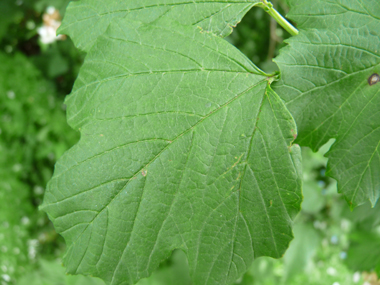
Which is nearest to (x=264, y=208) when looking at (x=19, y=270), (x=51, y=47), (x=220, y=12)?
(x=220, y=12)

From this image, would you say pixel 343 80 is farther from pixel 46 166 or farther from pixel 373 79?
pixel 46 166

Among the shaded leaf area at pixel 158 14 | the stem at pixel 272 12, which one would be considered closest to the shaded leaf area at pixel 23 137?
the shaded leaf area at pixel 158 14

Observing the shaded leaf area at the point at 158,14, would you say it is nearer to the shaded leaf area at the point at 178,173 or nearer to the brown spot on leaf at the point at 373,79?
the shaded leaf area at the point at 178,173

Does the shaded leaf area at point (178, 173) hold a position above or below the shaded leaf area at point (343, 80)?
below

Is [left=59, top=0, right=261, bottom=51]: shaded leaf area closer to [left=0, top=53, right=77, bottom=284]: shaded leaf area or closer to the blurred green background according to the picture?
the blurred green background

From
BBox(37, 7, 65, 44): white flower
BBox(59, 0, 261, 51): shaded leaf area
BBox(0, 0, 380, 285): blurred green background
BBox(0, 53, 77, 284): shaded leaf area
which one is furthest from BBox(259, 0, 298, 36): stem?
BBox(0, 53, 77, 284): shaded leaf area

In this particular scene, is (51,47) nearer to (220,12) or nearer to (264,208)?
(220,12)

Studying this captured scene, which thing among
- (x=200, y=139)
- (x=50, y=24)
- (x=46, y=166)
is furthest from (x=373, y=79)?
(x=46, y=166)
